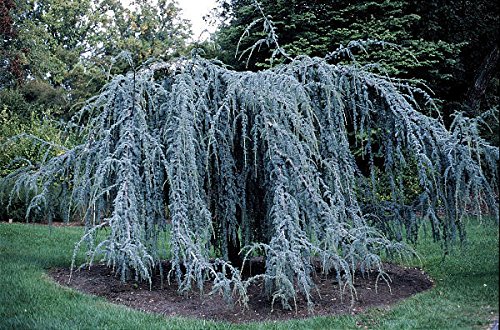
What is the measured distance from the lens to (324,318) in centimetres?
446

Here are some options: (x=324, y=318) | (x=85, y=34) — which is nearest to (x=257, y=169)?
(x=324, y=318)

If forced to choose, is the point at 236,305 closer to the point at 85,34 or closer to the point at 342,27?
Answer: the point at 342,27

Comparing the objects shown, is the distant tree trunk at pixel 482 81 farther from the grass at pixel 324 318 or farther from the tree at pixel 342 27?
the grass at pixel 324 318

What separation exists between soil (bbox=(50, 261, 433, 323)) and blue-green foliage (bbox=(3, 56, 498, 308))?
19 cm

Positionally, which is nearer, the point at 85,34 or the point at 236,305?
the point at 236,305

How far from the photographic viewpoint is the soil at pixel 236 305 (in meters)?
4.65

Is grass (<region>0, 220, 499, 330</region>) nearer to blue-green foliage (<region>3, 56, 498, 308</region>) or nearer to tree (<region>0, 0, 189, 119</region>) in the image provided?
blue-green foliage (<region>3, 56, 498, 308</region>)

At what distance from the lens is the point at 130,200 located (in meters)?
4.60

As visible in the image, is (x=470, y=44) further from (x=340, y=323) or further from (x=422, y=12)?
(x=340, y=323)

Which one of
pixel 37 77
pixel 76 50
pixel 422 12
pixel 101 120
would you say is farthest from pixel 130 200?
pixel 76 50

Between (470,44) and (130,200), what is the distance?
10648mm

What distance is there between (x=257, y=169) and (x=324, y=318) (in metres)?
1.47

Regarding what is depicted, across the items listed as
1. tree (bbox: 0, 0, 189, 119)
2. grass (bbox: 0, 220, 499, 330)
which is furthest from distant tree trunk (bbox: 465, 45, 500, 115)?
tree (bbox: 0, 0, 189, 119)

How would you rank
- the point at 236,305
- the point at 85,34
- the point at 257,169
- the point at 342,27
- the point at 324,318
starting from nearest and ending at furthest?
the point at 324,318 → the point at 236,305 → the point at 257,169 → the point at 342,27 → the point at 85,34
